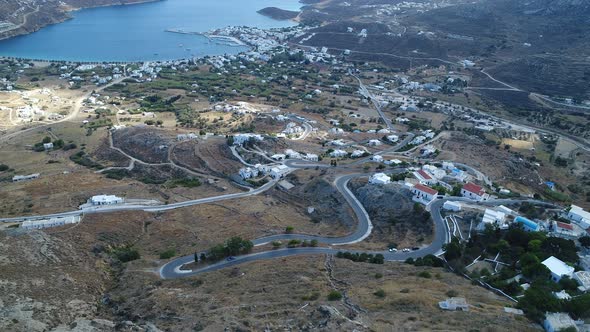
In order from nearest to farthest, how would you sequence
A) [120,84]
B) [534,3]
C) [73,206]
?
[73,206], [120,84], [534,3]

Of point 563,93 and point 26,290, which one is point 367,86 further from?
point 26,290

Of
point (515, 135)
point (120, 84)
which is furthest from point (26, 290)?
point (120, 84)

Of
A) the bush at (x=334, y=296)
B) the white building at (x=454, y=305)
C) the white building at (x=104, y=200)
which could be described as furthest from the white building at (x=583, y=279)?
the white building at (x=104, y=200)

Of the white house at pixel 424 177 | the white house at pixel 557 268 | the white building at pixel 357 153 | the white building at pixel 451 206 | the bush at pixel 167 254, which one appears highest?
the white house at pixel 557 268

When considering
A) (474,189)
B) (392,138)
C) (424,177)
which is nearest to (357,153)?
(392,138)

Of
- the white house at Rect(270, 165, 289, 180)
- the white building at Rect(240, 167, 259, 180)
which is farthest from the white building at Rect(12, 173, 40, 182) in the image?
the white house at Rect(270, 165, 289, 180)

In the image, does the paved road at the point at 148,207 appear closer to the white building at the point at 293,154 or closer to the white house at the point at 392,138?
the white building at the point at 293,154

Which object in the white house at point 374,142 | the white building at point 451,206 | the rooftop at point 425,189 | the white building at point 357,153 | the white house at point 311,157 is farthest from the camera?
the white house at point 374,142
